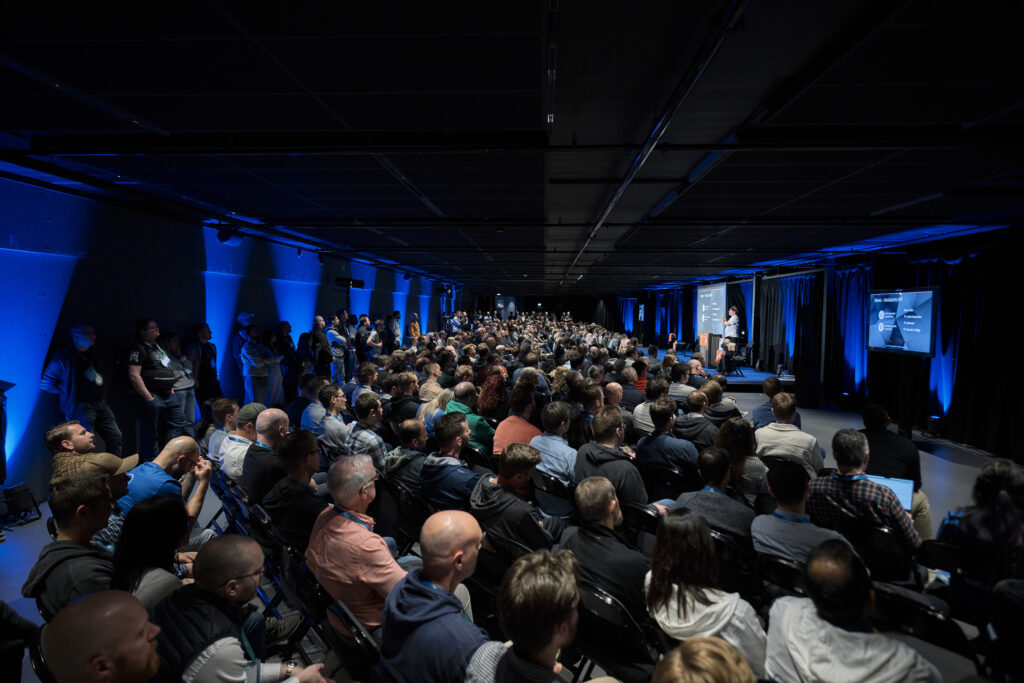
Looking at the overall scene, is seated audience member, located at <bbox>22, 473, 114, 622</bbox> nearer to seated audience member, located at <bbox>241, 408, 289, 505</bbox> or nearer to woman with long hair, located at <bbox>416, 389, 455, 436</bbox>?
seated audience member, located at <bbox>241, 408, 289, 505</bbox>

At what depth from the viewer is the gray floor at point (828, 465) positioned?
351cm

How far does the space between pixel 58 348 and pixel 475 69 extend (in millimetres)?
5458

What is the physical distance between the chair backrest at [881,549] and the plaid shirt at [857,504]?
0.06m

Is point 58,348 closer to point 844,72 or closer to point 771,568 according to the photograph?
point 771,568

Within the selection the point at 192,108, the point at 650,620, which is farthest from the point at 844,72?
the point at 192,108

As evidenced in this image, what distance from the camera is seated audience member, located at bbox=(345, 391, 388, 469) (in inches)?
163

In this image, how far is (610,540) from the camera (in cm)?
238

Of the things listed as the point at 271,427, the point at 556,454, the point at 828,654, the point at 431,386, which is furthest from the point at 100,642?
the point at 431,386

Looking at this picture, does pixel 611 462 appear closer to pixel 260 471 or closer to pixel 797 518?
A: pixel 797 518

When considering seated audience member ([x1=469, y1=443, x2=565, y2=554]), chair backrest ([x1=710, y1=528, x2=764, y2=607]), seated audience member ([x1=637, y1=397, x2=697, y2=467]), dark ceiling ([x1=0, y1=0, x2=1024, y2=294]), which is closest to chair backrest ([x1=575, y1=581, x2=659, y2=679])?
seated audience member ([x1=469, y1=443, x2=565, y2=554])

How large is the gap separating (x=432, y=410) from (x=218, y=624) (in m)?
3.60

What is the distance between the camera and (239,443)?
13.2 feet

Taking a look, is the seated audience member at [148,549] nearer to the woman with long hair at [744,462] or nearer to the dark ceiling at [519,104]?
the dark ceiling at [519,104]

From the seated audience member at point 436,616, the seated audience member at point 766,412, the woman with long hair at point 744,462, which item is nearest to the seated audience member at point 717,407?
the seated audience member at point 766,412
